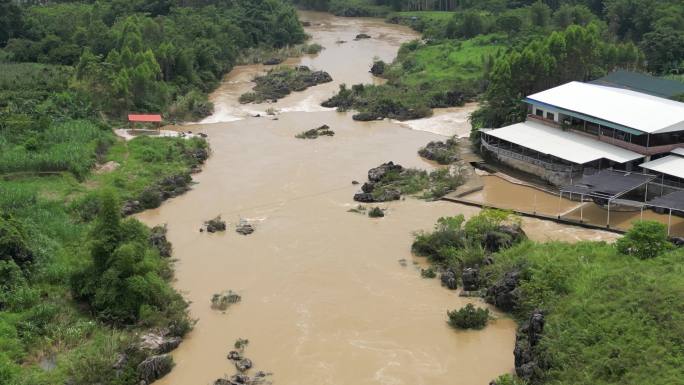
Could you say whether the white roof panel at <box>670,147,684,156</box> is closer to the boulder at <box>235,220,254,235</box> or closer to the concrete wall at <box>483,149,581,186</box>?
the concrete wall at <box>483,149,581,186</box>

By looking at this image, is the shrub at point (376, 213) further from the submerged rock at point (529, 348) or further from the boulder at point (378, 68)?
the boulder at point (378, 68)

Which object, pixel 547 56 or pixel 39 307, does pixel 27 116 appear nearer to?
pixel 39 307

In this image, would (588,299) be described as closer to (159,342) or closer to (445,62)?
(159,342)

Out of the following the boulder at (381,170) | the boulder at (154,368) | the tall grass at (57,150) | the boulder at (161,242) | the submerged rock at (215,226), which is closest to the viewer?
the boulder at (154,368)

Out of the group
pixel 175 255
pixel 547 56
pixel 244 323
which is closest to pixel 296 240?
pixel 175 255

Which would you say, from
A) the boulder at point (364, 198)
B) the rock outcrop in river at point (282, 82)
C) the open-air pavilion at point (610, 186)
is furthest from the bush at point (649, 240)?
the rock outcrop in river at point (282, 82)
